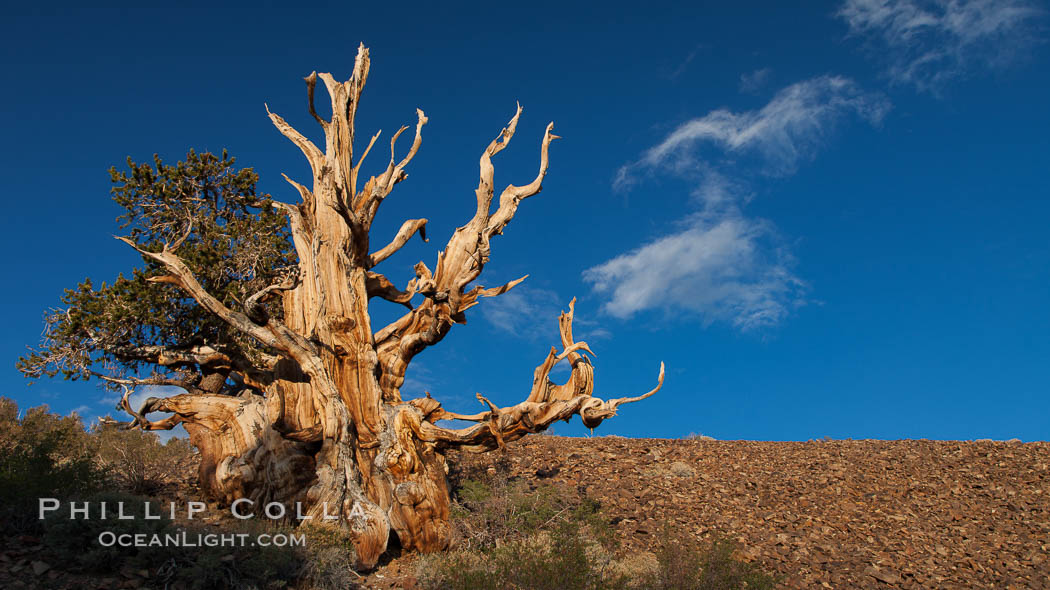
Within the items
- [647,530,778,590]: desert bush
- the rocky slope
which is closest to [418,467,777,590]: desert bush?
[647,530,778,590]: desert bush

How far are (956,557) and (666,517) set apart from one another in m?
4.35

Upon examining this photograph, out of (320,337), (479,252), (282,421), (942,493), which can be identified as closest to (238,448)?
(282,421)

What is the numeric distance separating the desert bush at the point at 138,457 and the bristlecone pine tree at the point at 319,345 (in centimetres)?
87

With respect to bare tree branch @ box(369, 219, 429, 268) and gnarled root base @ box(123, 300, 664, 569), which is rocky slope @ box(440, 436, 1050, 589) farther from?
bare tree branch @ box(369, 219, 429, 268)

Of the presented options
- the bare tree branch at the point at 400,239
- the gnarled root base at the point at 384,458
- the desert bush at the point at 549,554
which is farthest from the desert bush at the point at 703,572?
the bare tree branch at the point at 400,239

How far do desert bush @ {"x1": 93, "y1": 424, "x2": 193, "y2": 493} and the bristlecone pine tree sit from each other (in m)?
0.87

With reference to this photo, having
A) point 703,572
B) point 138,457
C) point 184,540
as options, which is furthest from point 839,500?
point 138,457

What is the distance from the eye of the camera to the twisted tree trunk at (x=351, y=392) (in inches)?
412

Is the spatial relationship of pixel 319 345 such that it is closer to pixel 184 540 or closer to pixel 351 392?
pixel 351 392

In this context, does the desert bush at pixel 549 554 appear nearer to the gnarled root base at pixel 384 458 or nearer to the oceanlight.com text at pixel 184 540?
the gnarled root base at pixel 384 458

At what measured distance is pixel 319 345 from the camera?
36.0 feet

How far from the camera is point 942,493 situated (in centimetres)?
1401

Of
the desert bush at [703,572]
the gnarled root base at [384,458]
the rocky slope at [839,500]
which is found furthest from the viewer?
the rocky slope at [839,500]

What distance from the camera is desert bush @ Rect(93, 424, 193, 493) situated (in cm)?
1180
